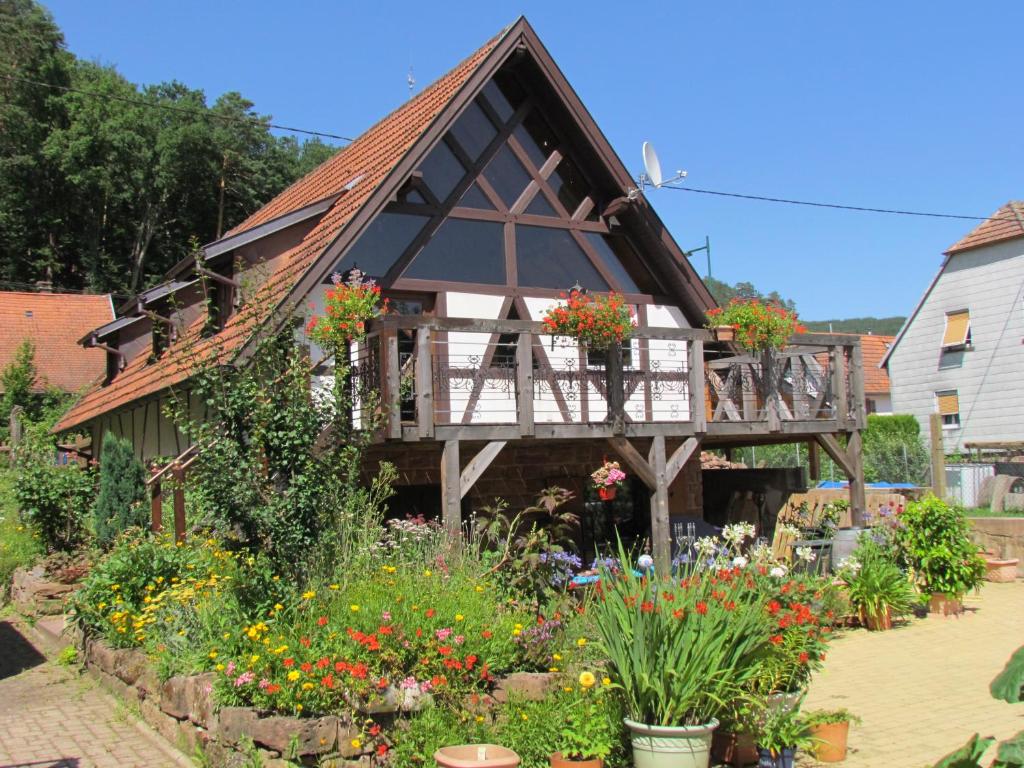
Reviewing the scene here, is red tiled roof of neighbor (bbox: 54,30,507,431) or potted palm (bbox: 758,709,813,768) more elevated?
red tiled roof of neighbor (bbox: 54,30,507,431)

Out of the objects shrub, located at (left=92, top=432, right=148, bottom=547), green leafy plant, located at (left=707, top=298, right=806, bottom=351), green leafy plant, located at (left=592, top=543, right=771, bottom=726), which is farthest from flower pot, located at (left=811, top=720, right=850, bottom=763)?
shrub, located at (left=92, top=432, right=148, bottom=547)

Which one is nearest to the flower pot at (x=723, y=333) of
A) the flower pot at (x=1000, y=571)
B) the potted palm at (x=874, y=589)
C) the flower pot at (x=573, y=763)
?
the potted palm at (x=874, y=589)

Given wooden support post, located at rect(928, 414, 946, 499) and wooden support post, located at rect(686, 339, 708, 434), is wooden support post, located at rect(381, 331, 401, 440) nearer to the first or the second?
wooden support post, located at rect(686, 339, 708, 434)

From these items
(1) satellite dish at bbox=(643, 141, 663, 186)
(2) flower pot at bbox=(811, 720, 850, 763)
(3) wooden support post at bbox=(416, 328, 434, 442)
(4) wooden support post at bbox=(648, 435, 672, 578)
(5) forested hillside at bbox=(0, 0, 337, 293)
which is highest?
(5) forested hillside at bbox=(0, 0, 337, 293)

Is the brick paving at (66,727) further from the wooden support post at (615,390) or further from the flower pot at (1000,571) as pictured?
the flower pot at (1000,571)

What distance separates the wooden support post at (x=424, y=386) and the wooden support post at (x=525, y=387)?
1107 mm

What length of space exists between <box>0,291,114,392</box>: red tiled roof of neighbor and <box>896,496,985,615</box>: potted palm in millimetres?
27651

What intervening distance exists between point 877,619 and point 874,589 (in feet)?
1.09

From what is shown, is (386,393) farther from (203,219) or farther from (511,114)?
(203,219)

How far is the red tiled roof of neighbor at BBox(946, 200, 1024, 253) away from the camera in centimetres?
2805

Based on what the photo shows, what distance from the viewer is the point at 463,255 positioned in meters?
13.0

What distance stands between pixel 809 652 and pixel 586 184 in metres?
9.36

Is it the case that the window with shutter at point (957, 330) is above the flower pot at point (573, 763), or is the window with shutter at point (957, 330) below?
above

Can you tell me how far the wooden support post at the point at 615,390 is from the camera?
38.8 feet
